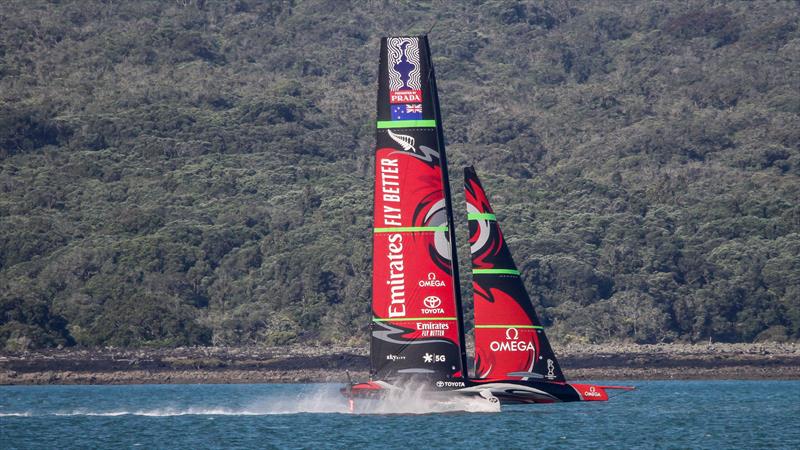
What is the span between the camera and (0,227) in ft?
355

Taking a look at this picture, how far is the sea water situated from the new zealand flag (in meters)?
7.26

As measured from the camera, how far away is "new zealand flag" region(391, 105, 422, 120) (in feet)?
124

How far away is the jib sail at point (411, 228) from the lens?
123ft

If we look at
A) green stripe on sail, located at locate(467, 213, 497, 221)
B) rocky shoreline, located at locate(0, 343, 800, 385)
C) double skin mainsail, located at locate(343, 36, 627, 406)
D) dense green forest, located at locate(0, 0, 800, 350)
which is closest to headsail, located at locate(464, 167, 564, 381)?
green stripe on sail, located at locate(467, 213, 497, 221)

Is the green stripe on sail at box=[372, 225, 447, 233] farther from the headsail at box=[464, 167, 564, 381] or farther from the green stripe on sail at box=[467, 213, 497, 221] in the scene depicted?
the green stripe on sail at box=[467, 213, 497, 221]

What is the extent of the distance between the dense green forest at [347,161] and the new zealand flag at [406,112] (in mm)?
52532

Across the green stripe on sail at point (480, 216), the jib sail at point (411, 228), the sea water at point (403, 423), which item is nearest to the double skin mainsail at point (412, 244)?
the jib sail at point (411, 228)

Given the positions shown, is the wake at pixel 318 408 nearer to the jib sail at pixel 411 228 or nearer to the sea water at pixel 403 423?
the sea water at pixel 403 423

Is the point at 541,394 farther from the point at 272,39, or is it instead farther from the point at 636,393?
the point at 272,39

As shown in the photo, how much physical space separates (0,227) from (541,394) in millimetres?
76656

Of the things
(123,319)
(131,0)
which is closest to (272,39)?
(131,0)

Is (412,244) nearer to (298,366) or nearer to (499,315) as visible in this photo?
(499,315)

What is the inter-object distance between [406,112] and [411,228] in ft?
9.78

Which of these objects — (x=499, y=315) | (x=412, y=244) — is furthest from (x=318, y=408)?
(x=412, y=244)
